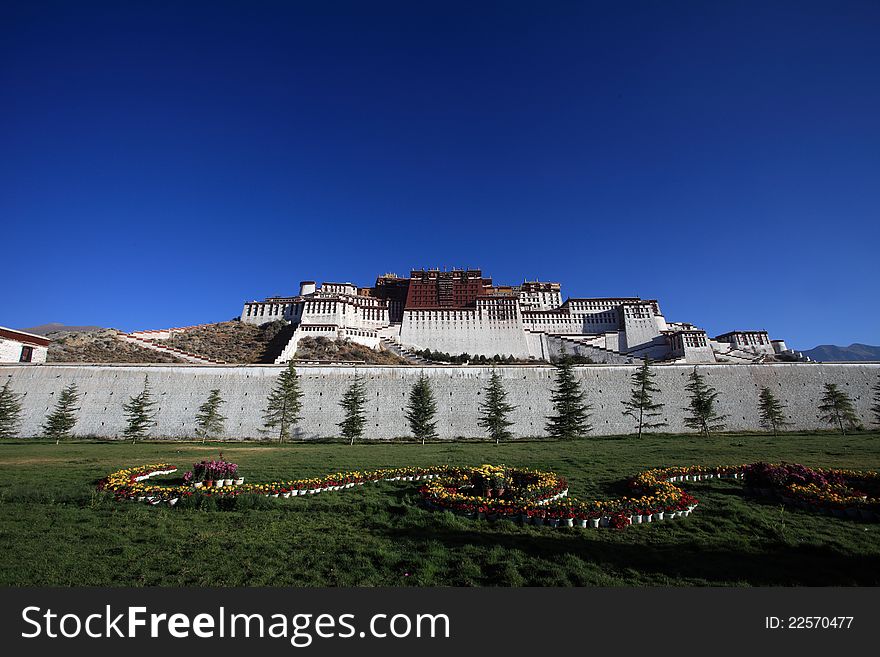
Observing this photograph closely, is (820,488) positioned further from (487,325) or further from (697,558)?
(487,325)

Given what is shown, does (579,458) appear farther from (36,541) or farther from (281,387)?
(281,387)

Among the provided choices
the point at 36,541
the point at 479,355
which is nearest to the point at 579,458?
the point at 36,541

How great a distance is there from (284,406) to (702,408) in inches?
1242

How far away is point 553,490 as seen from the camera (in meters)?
11.0

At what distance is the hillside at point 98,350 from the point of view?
46.4 meters

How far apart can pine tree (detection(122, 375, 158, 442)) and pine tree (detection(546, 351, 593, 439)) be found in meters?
30.3

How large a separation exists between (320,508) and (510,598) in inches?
244

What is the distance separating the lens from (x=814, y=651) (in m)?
4.36

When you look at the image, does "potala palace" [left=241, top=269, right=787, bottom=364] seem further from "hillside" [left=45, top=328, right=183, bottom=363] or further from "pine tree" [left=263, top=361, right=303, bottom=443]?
"pine tree" [left=263, top=361, right=303, bottom=443]

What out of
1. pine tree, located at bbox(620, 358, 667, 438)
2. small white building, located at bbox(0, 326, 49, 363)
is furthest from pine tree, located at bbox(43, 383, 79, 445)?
pine tree, located at bbox(620, 358, 667, 438)

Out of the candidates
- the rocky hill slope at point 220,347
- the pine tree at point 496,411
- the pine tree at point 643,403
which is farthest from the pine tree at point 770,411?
the rocky hill slope at point 220,347

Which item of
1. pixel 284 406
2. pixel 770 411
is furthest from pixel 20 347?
pixel 770 411

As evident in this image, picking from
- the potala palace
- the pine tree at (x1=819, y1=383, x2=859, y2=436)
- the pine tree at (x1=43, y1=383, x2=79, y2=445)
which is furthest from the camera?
the potala palace

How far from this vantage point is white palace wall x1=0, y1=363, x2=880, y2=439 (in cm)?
3431
